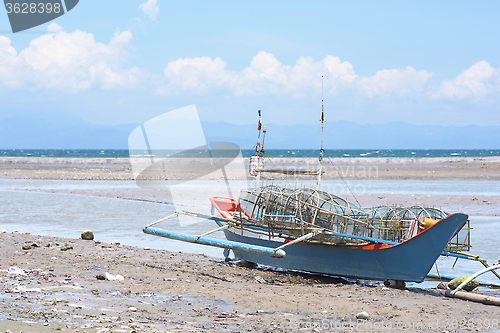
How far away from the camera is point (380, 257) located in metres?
12.4

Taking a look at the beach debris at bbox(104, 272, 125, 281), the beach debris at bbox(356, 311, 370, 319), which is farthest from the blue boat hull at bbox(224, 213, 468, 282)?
the beach debris at bbox(104, 272, 125, 281)

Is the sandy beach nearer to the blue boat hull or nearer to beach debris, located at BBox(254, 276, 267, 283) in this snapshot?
beach debris, located at BBox(254, 276, 267, 283)

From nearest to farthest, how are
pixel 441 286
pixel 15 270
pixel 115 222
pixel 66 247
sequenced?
pixel 15 270 < pixel 441 286 < pixel 66 247 < pixel 115 222

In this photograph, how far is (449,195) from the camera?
1262 inches

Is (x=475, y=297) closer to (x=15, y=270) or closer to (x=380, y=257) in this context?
(x=380, y=257)

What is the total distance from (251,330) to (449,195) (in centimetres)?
2763

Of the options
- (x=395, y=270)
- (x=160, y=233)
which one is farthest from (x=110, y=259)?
(x=395, y=270)

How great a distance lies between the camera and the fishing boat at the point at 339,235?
1190 cm

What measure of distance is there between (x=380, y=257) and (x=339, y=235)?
1192 mm

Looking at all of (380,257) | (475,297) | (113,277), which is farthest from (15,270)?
(475,297)

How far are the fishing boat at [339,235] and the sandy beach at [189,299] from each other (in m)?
0.53

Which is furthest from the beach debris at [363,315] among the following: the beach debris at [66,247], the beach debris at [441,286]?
the beach debris at [66,247]

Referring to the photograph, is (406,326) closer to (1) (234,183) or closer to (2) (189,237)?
(2) (189,237)

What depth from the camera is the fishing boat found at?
11.9 m
